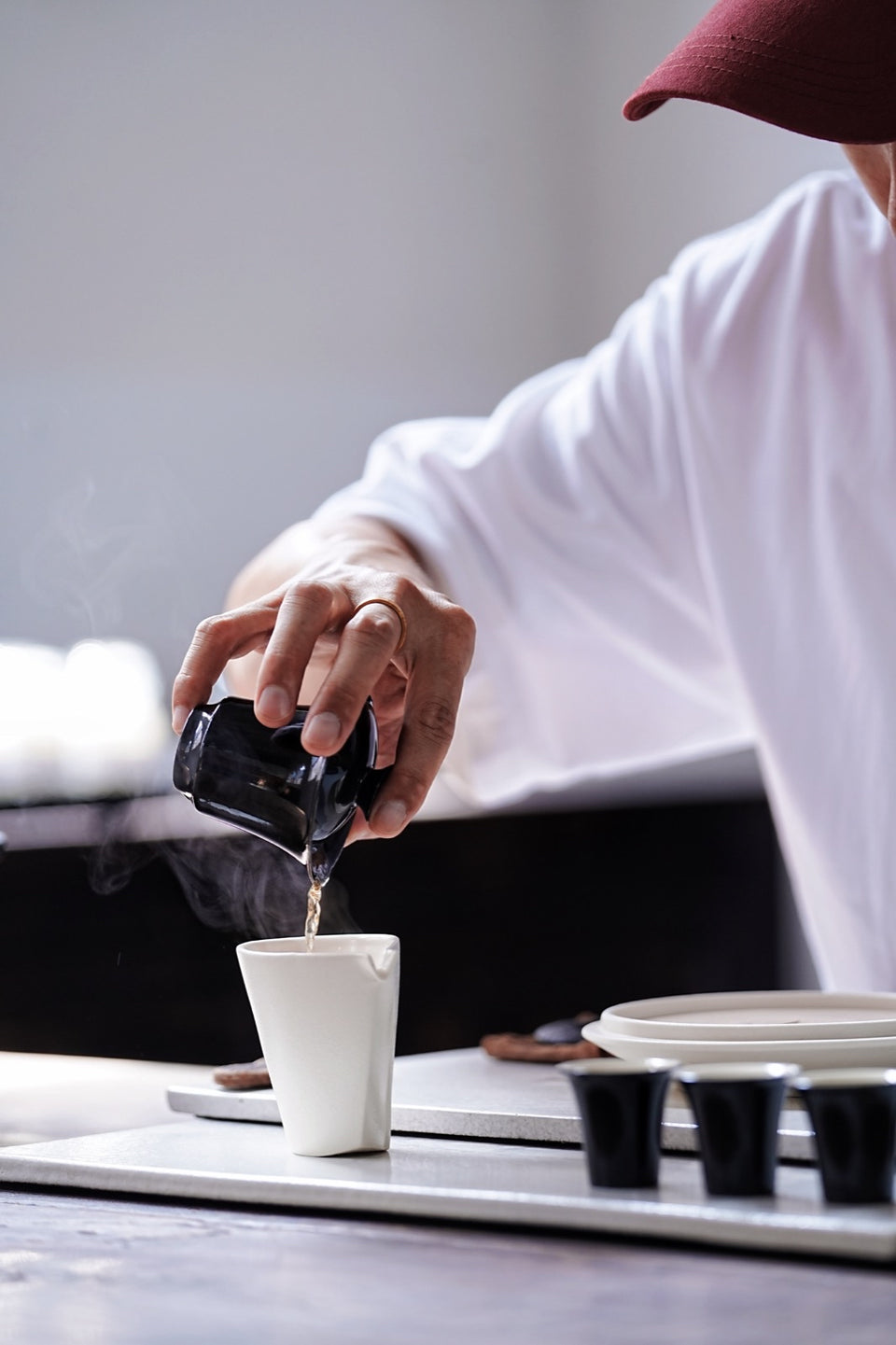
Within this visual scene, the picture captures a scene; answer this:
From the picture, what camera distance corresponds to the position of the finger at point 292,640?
3.19 ft

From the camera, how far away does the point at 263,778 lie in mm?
972

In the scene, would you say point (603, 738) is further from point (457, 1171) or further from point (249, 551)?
point (249, 551)

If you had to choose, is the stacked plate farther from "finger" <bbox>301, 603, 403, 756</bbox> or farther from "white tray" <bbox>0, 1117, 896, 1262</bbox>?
"finger" <bbox>301, 603, 403, 756</bbox>

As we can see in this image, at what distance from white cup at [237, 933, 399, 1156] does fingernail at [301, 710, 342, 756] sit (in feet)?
0.42

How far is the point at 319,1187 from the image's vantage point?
0.82 m

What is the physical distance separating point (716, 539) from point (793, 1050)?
100 centimetres

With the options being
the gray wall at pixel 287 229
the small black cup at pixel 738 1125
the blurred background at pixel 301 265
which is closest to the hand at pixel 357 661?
the small black cup at pixel 738 1125

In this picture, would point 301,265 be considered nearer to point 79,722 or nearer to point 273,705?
point 79,722

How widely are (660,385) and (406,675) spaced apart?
0.82 metres

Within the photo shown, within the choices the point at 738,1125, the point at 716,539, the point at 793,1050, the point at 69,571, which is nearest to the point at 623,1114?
the point at 738,1125

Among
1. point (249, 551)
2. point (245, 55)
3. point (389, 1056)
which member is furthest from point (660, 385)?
point (245, 55)

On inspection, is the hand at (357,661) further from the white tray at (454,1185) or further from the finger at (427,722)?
the white tray at (454,1185)

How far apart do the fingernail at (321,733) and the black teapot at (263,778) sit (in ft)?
0.07

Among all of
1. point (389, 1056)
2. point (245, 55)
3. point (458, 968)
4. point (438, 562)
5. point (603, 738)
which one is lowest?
point (458, 968)
